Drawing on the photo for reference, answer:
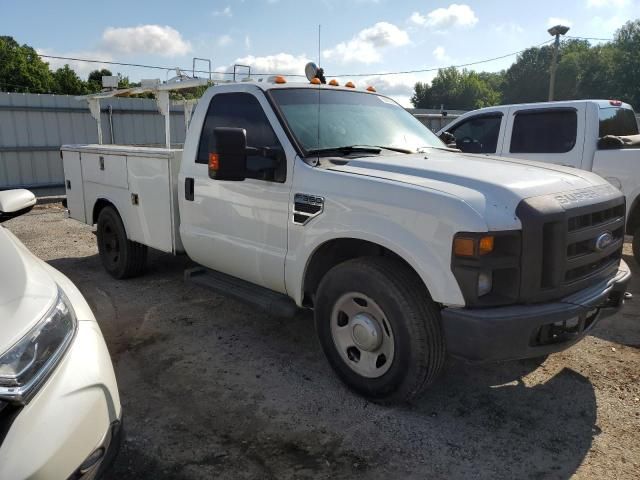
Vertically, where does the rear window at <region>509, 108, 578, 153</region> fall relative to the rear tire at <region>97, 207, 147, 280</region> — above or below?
above

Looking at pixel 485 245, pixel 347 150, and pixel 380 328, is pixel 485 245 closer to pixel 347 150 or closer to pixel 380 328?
pixel 380 328

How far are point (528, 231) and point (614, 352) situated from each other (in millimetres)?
2095

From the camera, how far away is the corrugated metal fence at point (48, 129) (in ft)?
42.4

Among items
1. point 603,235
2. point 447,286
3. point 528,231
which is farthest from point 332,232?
point 603,235

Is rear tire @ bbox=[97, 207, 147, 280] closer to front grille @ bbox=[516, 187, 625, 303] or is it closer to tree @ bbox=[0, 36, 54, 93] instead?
front grille @ bbox=[516, 187, 625, 303]

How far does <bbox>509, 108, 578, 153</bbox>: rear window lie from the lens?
642cm

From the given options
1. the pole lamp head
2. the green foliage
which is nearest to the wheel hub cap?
the pole lamp head

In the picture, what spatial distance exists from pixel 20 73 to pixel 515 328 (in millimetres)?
58939

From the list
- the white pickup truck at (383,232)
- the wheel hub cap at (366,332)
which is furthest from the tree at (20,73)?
the wheel hub cap at (366,332)

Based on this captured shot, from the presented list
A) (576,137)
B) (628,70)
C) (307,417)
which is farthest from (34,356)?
(628,70)

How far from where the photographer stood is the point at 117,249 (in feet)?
19.5

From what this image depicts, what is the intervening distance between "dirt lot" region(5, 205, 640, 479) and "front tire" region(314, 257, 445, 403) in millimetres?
199

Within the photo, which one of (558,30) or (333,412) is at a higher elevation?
(558,30)

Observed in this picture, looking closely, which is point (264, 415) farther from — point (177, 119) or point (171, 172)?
point (177, 119)
